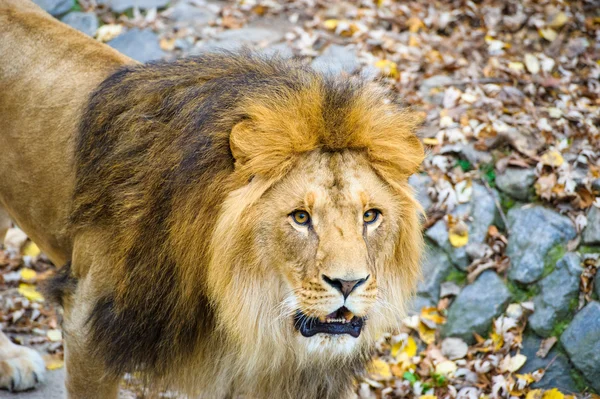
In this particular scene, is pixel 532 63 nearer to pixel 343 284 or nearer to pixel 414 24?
pixel 414 24

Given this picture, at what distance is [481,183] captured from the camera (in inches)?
229

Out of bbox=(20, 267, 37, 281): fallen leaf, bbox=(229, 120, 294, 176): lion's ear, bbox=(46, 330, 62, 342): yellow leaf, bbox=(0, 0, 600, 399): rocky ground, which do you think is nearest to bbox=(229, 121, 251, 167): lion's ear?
bbox=(229, 120, 294, 176): lion's ear

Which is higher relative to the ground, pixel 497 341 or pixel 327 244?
pixel 327 244

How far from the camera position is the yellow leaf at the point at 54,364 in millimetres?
5125

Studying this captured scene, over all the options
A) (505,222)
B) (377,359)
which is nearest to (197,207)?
(377,359)

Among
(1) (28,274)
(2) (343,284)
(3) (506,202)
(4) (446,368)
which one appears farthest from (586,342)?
(1) (28,274)

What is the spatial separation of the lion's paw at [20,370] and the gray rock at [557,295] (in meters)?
3.30

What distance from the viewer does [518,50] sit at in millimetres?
7270

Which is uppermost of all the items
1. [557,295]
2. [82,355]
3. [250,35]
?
[82,355]

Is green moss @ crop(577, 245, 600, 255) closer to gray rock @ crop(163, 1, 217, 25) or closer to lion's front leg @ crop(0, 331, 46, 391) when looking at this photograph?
lion's front leg @ crop(0, 331, 46, 391)

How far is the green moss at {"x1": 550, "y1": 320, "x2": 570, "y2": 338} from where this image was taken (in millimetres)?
5051

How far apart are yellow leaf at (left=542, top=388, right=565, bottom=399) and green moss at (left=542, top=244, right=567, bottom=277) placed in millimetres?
874

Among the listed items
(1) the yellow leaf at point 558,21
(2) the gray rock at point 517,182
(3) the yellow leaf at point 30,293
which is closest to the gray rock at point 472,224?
(2) the gray rock at point 517,182

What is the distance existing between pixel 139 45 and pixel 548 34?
13.4 ft
